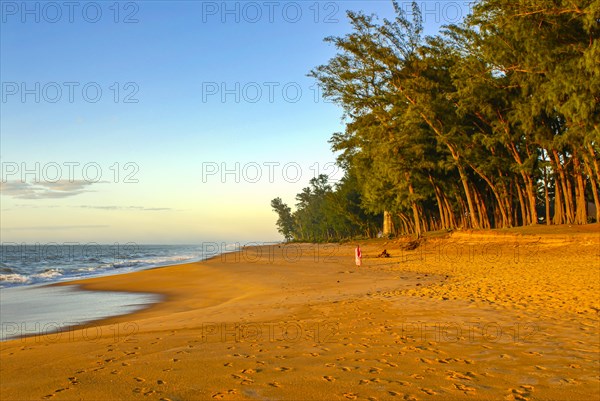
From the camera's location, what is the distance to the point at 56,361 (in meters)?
7.81

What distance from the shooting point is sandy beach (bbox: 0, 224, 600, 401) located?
5.80 meters

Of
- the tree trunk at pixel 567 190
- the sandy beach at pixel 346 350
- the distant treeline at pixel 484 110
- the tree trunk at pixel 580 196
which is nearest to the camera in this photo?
the sandy beach at pixel 346 350

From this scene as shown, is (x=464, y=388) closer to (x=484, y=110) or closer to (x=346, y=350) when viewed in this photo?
(x=346, y=350)

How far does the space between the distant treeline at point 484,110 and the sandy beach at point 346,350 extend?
13131mm

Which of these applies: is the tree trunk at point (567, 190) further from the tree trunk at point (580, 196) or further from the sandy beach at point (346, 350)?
the sandy beach at point (346, 350)

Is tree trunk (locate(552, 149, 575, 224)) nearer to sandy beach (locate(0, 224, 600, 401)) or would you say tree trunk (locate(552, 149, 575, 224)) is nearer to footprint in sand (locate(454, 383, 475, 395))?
sandy beach (locate(0, 224, 600, 401))

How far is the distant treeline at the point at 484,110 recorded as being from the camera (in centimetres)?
2312

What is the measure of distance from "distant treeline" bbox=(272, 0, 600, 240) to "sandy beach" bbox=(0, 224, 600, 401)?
517 inches

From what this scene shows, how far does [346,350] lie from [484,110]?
29203mm

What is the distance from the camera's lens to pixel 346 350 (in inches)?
299

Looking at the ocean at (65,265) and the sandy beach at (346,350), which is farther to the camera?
the ocean at (65,265)

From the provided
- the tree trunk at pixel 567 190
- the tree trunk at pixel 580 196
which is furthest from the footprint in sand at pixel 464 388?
the tree trunk at pixel 567 190

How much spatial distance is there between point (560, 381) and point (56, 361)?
7.80m

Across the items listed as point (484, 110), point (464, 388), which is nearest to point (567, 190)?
point (484, 110)
